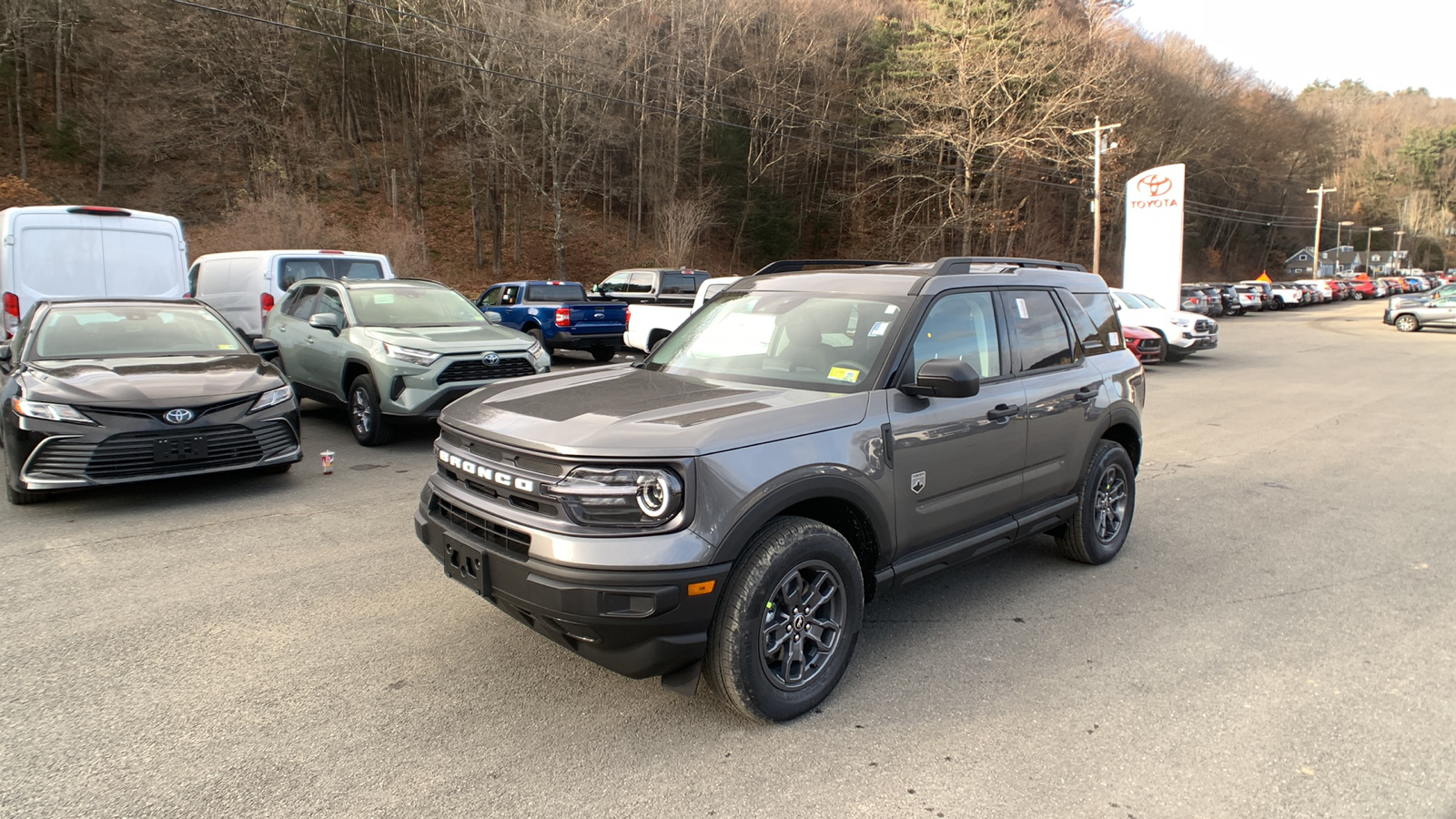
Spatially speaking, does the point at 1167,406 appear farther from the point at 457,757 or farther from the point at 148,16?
the point at 148,16

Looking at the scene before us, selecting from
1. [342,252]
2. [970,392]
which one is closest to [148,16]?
[342,252]

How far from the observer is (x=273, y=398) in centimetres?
660

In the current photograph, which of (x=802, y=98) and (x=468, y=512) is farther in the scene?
(x=802, y=98)

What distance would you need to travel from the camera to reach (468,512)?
3.34 m

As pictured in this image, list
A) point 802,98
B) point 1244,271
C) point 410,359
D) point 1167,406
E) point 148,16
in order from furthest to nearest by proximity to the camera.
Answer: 1. point 1244,271
2. point 802,98
3. point 148,16
4. point 1167,406
5. point 410,359

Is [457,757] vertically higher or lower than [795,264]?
lower

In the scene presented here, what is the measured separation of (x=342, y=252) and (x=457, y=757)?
1114 centimetres

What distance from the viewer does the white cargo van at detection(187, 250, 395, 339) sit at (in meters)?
12.0

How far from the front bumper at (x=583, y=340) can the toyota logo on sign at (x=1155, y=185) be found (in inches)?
848

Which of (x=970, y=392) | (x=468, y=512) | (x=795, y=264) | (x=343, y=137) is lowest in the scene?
(x=468, y=512)

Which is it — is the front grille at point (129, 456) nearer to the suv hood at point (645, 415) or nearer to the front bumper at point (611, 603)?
the suv hood at point (645, 415)

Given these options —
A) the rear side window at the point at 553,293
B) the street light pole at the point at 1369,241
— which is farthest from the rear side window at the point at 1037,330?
the street light pole at the point at 1369,241

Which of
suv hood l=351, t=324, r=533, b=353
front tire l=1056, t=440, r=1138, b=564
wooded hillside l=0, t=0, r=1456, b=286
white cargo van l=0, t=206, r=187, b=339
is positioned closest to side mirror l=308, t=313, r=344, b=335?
suv hood l=351, t=324, r=533, b=353

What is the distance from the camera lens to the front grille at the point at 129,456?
5660 mm
